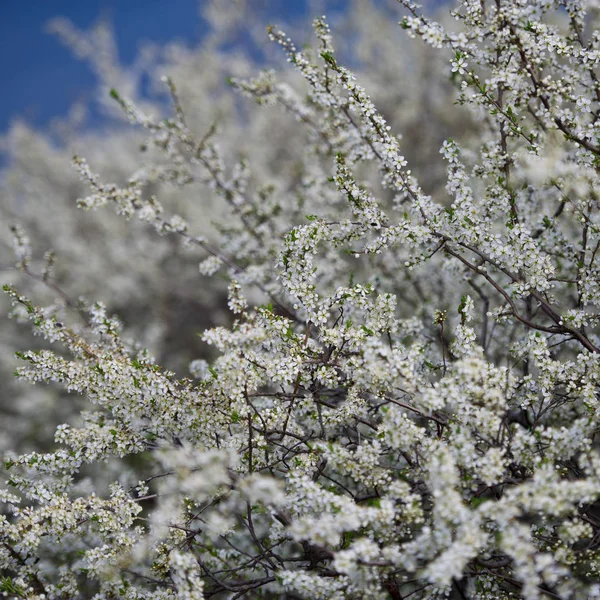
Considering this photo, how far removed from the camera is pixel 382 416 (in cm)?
337

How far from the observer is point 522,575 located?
227 cm

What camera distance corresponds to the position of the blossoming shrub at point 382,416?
2557mm

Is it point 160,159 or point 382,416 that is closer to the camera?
point 382,416

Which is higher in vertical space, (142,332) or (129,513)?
(142,332)

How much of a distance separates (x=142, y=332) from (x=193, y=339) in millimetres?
993

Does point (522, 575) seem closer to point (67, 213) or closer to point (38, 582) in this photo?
point (38, 582)

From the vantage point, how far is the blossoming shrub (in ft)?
8.39

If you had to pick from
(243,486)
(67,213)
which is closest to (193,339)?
(67,213)

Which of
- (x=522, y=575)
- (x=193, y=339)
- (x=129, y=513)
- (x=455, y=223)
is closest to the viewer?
(x=522, y=575)

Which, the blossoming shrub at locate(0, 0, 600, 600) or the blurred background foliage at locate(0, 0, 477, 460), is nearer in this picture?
the blossoming shrub at locate(0, 0, 600, 600)

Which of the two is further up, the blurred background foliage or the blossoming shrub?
the blurred background foliage

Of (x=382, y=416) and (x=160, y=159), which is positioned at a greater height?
(x=160, y=159)

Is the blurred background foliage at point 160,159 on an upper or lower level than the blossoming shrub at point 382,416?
upper

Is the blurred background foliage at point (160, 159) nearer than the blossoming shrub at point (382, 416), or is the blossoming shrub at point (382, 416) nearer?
the blossoming shrub at point (382, 416)
